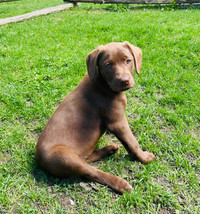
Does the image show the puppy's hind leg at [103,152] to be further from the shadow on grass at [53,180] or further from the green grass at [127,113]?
the shadow on grass at [53,180]

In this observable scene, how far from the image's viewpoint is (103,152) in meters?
3.19

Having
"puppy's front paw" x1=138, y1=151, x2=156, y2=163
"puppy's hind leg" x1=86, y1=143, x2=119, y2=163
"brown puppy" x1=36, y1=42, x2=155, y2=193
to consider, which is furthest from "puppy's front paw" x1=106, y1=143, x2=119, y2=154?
"puppy's front paw" x1=138, y1=151, x2=156, y2=163

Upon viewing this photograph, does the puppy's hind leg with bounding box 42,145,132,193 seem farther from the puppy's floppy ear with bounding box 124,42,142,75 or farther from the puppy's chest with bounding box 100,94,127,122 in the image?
the puppy's floppy ear with bounding box 124,42,142,75

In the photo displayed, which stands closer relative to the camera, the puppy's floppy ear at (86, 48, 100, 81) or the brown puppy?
the brown puppy

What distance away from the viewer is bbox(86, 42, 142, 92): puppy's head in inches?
109

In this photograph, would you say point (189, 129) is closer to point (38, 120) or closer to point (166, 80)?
point (166, 80)

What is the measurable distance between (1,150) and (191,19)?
8201 millimetres

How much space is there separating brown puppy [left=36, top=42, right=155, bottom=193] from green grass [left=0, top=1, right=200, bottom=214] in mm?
216

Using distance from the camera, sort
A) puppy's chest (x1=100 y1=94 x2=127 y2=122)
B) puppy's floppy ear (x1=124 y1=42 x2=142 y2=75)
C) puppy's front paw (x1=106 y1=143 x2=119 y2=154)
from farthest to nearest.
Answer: puppy's front paw (x1=106 y1=143 x2=119 y2=154)
puppy's floppy ear (x1=124 y1=42 x2=142 y2=75)
puppy's chest (x1=100 y1=94 x2=127 y2=122)

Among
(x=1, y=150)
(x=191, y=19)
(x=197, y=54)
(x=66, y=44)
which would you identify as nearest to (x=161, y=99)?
(x=197, y=54)

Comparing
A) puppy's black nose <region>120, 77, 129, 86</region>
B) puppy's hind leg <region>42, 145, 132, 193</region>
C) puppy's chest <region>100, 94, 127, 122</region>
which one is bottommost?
puppy's hind leg <region>42, 145, 132, 193</region>

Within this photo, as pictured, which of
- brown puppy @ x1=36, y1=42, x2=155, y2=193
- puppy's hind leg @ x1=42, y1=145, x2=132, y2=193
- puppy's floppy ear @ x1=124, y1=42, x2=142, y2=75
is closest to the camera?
puppy's hind leg @ x1=42, y1=145, x2=132, y2=193

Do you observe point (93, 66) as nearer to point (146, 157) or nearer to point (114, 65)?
point (114, 65)

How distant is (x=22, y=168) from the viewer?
3000 mm
